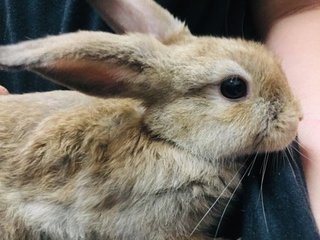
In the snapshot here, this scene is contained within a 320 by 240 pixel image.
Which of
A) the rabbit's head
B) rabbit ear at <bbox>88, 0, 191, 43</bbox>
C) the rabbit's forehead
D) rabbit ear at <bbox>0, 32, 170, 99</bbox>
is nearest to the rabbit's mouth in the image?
the rabbit's head

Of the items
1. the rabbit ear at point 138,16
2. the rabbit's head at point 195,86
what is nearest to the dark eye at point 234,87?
the rabbit's head at point 195,86

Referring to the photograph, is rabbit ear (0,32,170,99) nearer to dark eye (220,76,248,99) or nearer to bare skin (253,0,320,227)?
dark eye (220,76,248,99)

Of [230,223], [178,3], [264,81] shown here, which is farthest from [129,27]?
[230,223]

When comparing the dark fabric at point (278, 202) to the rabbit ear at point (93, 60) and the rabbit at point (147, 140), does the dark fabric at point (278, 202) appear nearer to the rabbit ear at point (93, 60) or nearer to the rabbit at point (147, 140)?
the rabbit at point (147, 140)

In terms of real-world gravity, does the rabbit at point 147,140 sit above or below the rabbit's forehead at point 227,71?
below

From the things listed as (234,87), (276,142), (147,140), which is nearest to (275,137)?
(276,142)

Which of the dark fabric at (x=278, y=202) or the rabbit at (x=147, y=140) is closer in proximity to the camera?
the dark fabric at (x=278, y=202)
